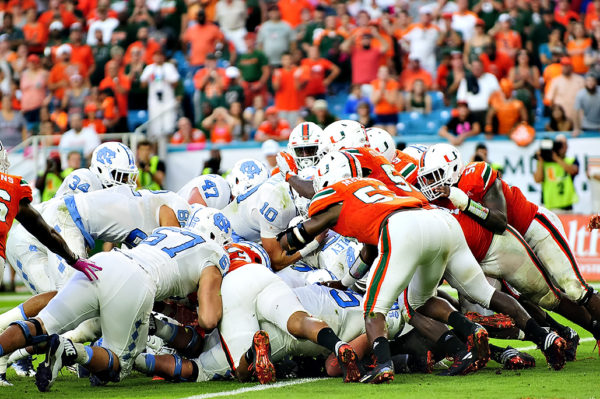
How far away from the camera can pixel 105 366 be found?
6496 mm

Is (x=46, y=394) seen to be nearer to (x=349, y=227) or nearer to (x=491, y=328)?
(x=349, y=227)

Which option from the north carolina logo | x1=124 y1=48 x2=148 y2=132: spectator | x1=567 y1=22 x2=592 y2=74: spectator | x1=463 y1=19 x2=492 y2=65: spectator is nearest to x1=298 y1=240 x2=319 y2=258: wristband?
Result: the north carolina logo

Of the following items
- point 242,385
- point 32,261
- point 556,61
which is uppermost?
point 556,61

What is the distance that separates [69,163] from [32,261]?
283 inches

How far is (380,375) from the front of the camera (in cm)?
637

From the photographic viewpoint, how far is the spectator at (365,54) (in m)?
16.2

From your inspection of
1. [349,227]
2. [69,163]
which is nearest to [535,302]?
[349,227]

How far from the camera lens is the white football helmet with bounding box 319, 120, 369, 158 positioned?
8.84 m

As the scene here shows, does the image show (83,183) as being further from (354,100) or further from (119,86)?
(119,86)

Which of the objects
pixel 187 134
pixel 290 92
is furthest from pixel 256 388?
pixel 187 134

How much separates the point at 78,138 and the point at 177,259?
32.9 feet

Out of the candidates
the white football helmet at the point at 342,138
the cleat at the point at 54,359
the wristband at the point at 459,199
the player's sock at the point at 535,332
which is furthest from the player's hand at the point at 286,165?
the cleat at the point at 54,359

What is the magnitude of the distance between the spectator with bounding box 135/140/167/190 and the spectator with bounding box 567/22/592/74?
6551 mm

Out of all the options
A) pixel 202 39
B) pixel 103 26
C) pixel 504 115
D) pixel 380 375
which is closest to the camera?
pixel 380 375
